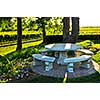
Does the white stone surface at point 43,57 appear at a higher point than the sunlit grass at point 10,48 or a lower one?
lower

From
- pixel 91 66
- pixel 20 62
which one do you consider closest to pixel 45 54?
pixel 20 62

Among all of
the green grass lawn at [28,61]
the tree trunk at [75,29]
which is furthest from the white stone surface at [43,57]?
the tree trunk at [75,29]

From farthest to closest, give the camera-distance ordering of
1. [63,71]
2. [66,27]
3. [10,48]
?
[10,48], [66,27], [63,71]

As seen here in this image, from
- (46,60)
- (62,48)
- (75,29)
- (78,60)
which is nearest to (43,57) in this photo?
(46,60)

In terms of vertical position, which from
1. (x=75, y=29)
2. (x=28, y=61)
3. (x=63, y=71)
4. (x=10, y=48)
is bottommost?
(x=63, y=71)

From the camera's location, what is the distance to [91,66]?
644 centimetres

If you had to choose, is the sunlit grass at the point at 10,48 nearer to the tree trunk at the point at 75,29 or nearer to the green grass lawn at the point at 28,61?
the green grass lawn at the point at 28,61

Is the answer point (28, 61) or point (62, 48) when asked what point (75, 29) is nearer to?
point (62, 48)

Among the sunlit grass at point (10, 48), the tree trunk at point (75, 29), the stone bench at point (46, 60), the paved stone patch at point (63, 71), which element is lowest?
the paved stone patch at point (63, 71)

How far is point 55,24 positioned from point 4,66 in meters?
1.34
